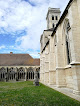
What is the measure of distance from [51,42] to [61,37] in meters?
3.66

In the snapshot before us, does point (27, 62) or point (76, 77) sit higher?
point (27, 62)

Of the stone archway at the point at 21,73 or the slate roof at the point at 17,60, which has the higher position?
the slate roof at the point at 17,60

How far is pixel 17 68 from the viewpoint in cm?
2614

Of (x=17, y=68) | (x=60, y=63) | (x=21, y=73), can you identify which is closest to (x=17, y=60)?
(x=17, y=68)

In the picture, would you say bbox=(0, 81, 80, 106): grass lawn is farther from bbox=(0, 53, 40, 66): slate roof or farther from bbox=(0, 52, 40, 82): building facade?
bbox=(0, 53, 40, 66): slate roof

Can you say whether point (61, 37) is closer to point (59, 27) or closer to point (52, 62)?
point (59, 27)

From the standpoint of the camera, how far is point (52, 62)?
543 inches

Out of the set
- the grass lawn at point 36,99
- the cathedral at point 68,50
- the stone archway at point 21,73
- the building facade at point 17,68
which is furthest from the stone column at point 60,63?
the stone archway at point 21,73

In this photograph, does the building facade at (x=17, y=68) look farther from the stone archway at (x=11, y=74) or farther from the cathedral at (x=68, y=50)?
the cathedral at (x=68, y=50)

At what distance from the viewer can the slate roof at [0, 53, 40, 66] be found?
26.8 meters

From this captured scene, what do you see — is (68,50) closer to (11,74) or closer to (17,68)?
(17,68)

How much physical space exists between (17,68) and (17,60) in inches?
104

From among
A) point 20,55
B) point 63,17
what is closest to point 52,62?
point 63,17

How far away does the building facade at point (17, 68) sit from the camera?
84.1ft
